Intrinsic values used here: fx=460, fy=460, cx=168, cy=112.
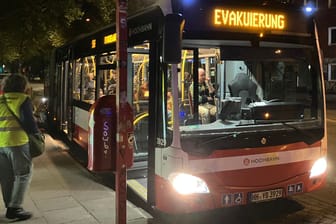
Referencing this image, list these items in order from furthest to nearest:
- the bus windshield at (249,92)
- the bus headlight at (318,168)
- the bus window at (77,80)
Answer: the bus window at (77,80)
the bus headlight at (318,168)
the bus windshield at (249,92)

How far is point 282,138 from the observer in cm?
557

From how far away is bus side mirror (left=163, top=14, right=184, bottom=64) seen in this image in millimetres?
4773

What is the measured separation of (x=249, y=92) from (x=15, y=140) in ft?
9.64

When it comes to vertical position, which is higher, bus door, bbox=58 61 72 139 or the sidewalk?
bus door, bbox=58 61 72 139

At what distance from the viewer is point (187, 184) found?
5.11 meters

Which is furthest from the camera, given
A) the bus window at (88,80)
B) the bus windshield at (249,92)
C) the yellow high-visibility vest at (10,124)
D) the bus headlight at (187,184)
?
the bus window at (88,80)

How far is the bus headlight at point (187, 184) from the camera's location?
5.11 meters

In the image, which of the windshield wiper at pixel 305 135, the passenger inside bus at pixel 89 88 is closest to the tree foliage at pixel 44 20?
the passenger inside bus at pixel 89 88

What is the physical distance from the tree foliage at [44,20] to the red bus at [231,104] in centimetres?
663

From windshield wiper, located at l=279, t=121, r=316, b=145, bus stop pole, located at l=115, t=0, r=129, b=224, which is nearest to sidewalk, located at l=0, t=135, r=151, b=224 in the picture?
bus stop pole, located at l=115, t=0, r=129, b=224

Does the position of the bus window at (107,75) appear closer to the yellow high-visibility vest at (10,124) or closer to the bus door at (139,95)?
the bus door at (139,95)

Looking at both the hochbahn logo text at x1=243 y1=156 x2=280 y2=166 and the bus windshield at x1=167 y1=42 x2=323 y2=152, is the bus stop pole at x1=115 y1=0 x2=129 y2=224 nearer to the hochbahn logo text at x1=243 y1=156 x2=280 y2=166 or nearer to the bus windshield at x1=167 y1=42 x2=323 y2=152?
the bus windshield at x1=167 y1=42 x2=323 y2=152

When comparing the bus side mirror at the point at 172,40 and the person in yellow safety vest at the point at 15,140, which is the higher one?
the bus side mirror at the point at 172,40

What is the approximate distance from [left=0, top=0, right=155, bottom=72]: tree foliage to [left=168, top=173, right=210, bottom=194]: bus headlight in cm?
754
